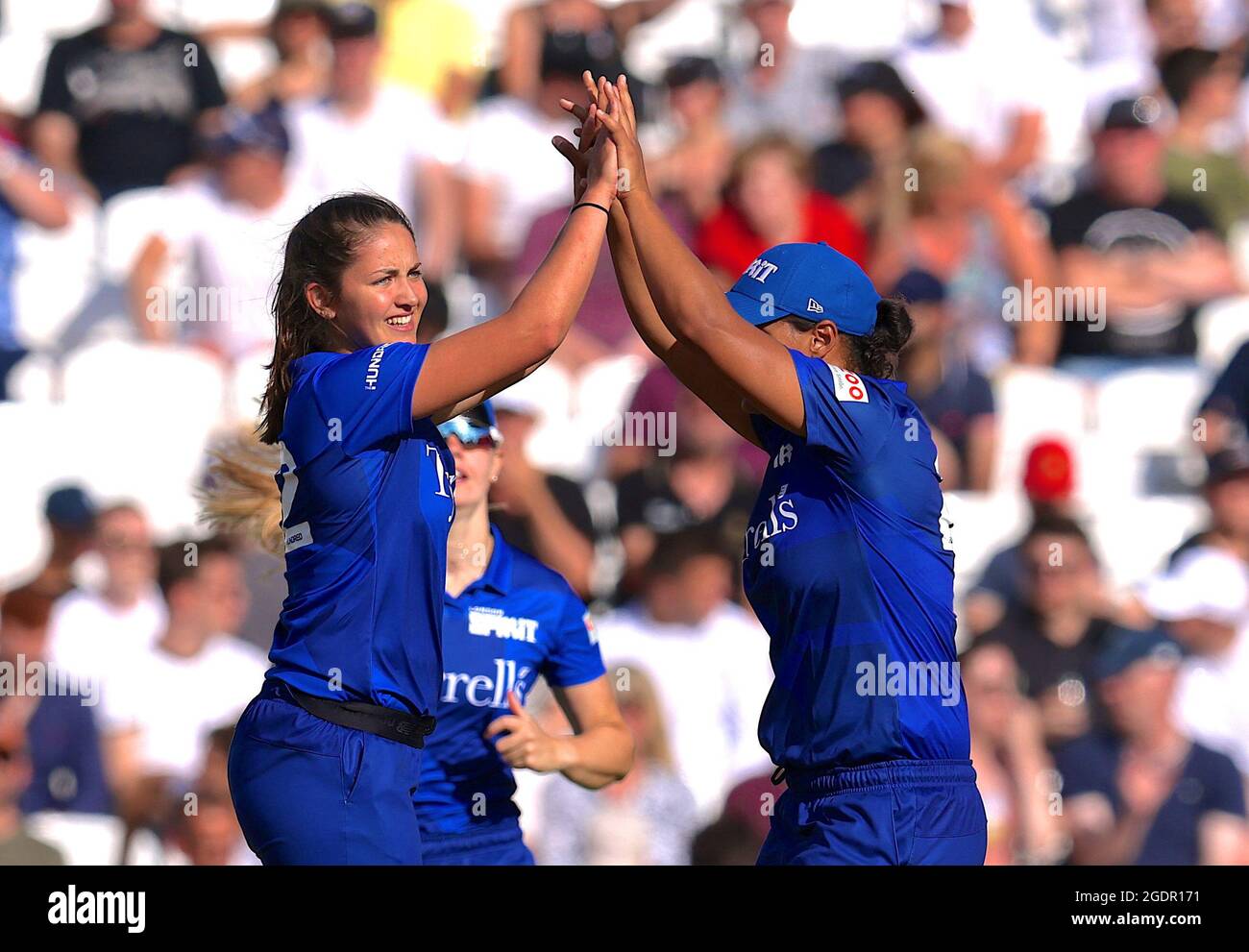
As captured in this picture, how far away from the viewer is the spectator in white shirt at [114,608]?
672 cm

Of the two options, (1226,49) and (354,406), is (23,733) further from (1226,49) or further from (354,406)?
(1226,49)

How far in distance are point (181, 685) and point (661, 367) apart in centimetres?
218

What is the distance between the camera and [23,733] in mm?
6582

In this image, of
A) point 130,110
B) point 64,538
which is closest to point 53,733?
point 64,538

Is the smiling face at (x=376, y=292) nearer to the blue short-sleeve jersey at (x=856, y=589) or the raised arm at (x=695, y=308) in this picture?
the raised arm at (x=695, y=308)

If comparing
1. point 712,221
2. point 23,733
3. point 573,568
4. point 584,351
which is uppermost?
point 712,221

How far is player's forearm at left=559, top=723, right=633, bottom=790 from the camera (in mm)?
5098

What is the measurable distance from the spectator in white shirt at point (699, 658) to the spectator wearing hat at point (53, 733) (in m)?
1.88

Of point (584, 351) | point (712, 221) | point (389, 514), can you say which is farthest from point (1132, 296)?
point (389, 514)

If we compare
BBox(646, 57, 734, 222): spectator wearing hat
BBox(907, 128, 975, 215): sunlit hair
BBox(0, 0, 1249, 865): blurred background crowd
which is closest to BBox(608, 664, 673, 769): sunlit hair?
BBox(0, 0, 1249, 865): blurred background crowd

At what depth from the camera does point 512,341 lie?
371 cm

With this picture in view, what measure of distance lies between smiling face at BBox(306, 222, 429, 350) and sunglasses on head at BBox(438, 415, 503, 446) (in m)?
1.09

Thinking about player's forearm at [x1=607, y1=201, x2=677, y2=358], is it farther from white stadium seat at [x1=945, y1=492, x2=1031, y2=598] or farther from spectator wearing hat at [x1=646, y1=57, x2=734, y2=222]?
spectator wearing hat at [x1=646, y1=57, x2=734, y2=222]
